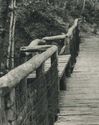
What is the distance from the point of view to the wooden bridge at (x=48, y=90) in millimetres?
4488

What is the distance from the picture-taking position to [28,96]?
5.59 meters

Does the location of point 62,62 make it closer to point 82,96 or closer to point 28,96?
point 82,96

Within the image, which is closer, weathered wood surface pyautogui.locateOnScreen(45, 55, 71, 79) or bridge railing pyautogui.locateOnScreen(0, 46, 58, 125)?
bridge railing pyautogui.locateOnScreen(0, 46, 58, 125)

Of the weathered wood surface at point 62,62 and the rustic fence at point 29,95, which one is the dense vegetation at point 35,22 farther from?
the rustic fence at point 29,95

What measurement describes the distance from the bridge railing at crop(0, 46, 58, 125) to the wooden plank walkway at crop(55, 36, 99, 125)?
44cm

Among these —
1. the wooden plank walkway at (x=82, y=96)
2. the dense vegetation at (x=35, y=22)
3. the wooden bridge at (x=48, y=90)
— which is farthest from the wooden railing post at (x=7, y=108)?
the dense vegetation at (x=35, y=22)

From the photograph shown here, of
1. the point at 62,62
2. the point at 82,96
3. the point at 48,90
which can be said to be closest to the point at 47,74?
the point at 48,90

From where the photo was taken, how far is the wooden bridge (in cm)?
449

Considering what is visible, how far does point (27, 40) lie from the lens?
21531 mm

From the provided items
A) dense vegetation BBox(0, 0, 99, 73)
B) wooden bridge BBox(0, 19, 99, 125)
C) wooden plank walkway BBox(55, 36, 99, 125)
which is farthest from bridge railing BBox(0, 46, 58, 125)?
dense vegetation BBox(0, 0, 99, 73)

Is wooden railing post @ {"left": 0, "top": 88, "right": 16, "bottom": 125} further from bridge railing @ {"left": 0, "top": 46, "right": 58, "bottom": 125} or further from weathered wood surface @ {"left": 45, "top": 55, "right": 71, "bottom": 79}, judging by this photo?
weathered wood surface @ {"left": 45, "top": 55, "right": 71, "bottom": 79}

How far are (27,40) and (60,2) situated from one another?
10.8 m

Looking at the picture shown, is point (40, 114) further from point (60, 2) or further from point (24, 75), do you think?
point (60, 2)

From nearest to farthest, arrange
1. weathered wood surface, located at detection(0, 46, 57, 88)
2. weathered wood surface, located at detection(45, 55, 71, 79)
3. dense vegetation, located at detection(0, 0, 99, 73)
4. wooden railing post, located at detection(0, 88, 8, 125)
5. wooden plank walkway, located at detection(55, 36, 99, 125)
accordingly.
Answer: wooden railing post, located at detection(0, 88, 8, 125) < weathered wood surface, located at detection(0, 46, 57, 88) < wooden plank walkway, located at detection(55, 36, 99, 125) < weathered wood surface, located at detection(45, 55, 71, 79) < dense vegetation, located at detection(0, 0, 99, 73)
